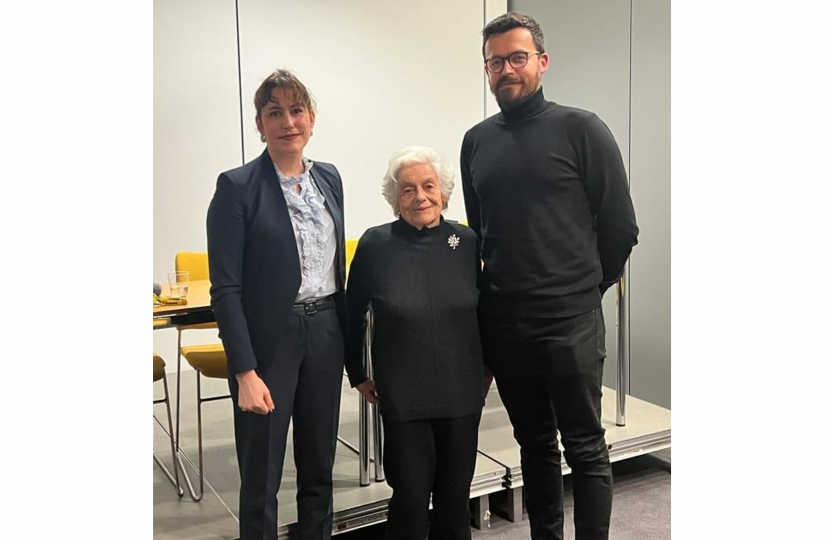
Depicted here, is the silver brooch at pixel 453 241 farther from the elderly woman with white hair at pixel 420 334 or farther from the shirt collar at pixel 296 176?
the shirt collar at pixel 296 176

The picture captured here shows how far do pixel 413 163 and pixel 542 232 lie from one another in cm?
34

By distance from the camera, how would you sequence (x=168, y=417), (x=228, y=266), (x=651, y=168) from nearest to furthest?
(x=228, y=266) → (x=168, y=417) → (x=651, y=168)

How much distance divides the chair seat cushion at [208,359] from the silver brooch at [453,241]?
22.6 inches

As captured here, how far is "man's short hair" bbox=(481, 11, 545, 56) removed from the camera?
1617 mm

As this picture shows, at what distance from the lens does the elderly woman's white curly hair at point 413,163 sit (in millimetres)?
1564

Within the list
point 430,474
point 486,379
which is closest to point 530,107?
point 486,379

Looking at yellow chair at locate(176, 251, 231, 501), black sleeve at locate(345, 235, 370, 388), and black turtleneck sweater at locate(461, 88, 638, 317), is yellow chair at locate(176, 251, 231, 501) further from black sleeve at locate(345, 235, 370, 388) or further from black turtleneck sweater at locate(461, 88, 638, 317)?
black turtleneck sweater at locate(461, 88, 638, 317)

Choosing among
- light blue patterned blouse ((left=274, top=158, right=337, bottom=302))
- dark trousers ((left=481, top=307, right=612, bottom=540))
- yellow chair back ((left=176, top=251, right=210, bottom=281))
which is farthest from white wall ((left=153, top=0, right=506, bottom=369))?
dark trousers ((left=481, top=307, right=612, bottom=540))

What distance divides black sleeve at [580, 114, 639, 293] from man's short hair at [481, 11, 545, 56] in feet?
0.72

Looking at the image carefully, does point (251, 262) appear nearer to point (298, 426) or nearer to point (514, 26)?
point (298, 426)

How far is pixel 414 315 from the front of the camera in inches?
61.1

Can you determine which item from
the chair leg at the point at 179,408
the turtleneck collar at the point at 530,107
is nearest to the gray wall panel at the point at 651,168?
the turtleneck collar at the point at 530,107
